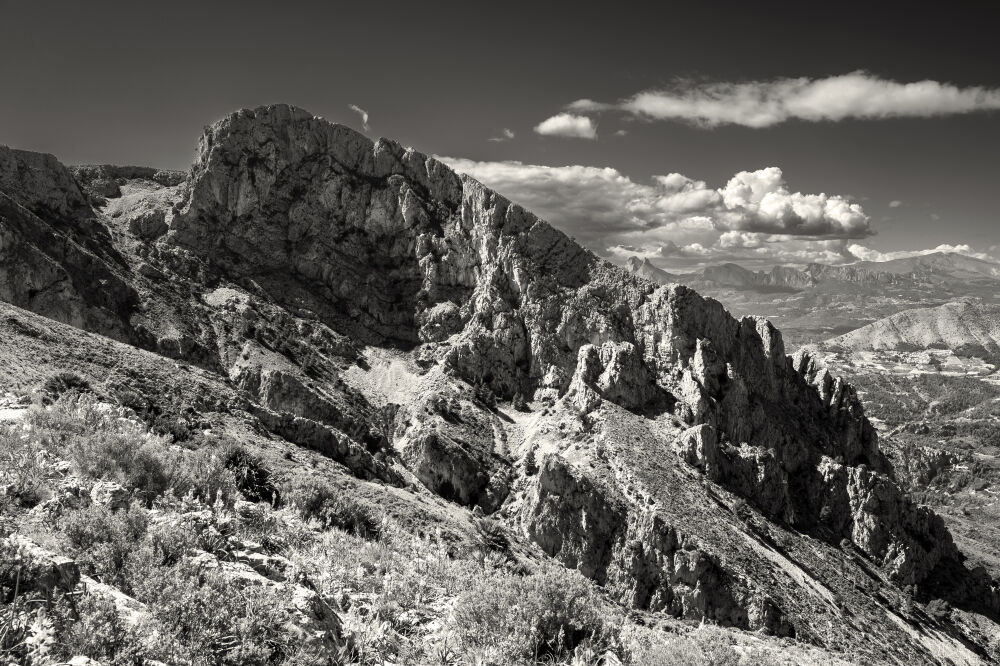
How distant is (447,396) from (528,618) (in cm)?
8150

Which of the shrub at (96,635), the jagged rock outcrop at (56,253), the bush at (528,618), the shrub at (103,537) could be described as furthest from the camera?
the jagged rock outcrop at (56,253)

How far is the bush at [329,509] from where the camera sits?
676 inches

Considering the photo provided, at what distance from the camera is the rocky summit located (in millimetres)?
29953

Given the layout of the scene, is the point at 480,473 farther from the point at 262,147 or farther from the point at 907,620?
the point at 262,147

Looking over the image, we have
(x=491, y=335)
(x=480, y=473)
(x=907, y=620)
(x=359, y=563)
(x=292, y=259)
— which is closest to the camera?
(x=359, y=563)

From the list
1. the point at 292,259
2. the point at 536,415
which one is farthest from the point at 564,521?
the point at 292,259

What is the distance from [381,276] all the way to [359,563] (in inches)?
4193

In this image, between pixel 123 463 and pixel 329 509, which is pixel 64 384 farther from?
pixel 123 463

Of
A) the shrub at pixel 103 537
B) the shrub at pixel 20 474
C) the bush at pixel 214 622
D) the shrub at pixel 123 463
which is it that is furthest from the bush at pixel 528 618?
the shrub at pixel 20 474

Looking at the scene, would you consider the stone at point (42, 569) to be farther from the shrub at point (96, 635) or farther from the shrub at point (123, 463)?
the shrub at point (123, 463)

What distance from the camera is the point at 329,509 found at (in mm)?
17781

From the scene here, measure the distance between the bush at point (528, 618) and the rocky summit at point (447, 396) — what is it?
0.13 metres

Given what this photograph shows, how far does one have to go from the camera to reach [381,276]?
115438 mm

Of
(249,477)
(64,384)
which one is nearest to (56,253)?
(64,384)
